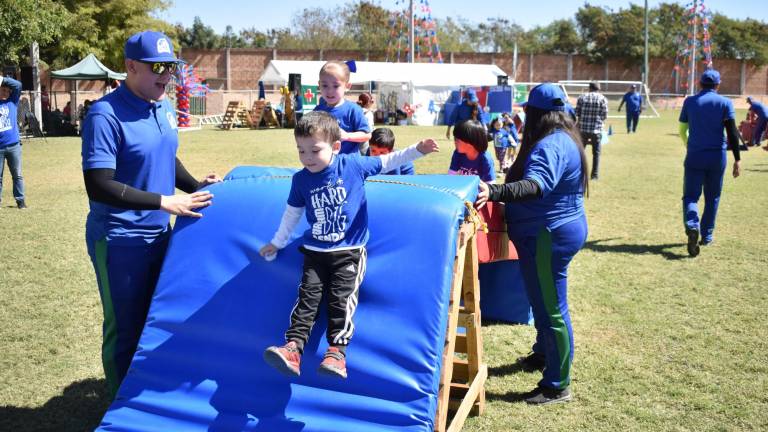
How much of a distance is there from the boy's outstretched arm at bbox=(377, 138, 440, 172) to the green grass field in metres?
1.70

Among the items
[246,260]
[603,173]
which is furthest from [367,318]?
[603,173]

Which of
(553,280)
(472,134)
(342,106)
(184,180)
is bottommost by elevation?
(553,280)

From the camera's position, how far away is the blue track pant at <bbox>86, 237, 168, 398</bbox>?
3850 millimetres

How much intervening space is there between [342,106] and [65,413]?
11.0 feet

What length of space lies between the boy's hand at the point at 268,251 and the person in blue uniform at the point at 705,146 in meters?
6.21

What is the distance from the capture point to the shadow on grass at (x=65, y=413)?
14.3 ft

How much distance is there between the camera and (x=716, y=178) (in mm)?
8648

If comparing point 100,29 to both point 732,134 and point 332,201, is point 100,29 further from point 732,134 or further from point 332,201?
point 332,201

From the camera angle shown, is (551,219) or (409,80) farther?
(409,80)

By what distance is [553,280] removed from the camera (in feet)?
14.8

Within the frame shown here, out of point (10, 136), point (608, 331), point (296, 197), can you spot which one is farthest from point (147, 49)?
point (10, 136)

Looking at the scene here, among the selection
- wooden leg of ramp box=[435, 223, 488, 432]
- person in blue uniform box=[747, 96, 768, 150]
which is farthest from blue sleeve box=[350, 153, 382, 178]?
person in blue uniform box=[747, 96, 768, 150]

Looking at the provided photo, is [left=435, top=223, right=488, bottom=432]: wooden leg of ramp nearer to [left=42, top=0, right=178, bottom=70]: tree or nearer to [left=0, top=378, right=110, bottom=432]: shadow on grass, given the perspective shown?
[left=0, top=378, right=110, bottom=432]: shadow on grass

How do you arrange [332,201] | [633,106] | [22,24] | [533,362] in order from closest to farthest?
[332,201], [533,362], [22,24], [633,106]
